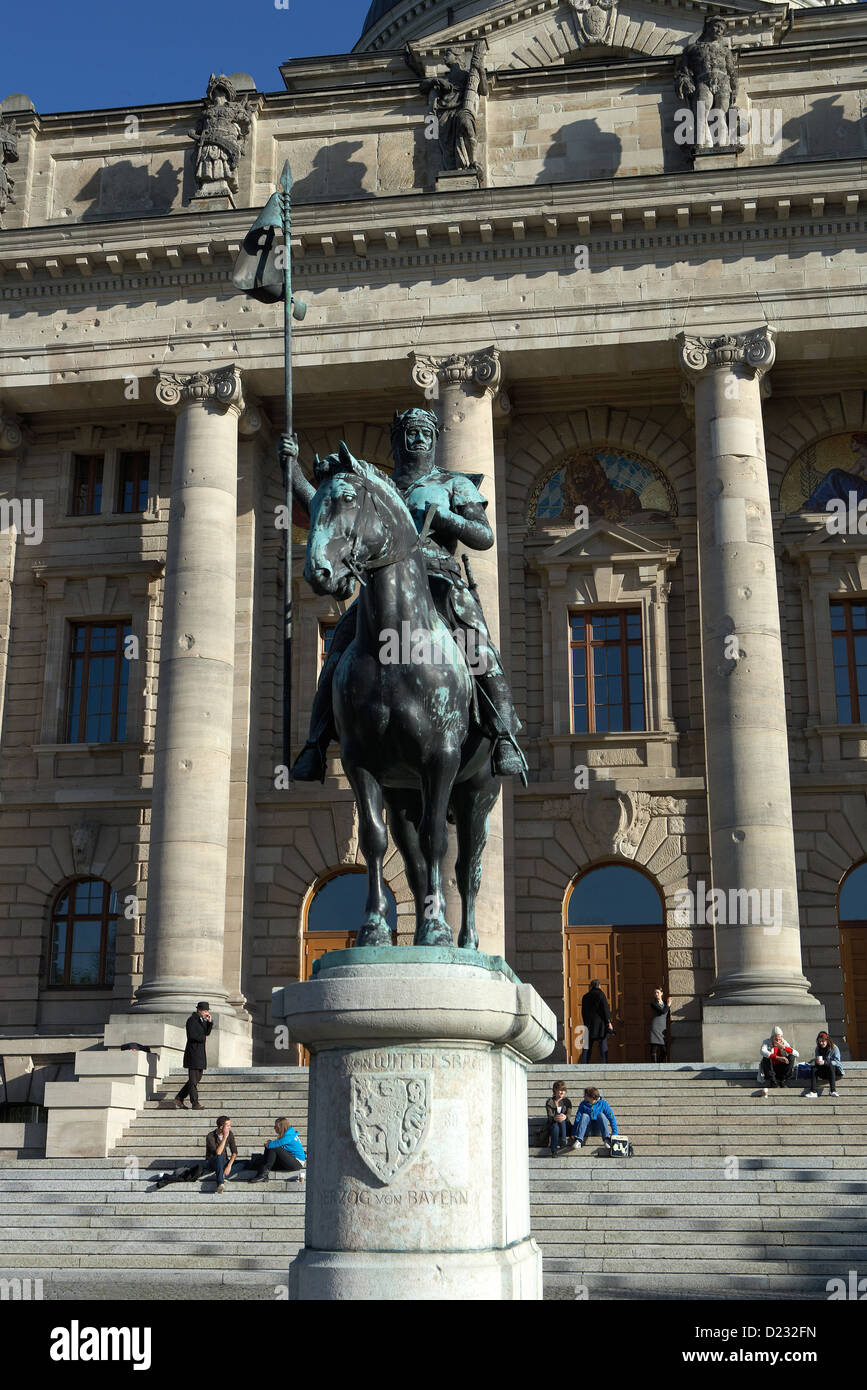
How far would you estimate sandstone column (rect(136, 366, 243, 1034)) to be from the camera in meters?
29.3

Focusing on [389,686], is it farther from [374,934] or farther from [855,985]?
[855,985]

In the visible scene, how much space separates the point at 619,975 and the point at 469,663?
22.8 m

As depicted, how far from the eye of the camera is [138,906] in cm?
3262

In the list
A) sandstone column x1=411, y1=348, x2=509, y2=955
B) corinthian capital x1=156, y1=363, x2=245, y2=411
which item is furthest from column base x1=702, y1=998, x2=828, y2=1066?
corinthian capital x1=156, y1=363, x2=245, y2=411

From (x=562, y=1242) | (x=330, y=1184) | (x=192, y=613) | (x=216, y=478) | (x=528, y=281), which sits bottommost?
(x=562, y=1242)

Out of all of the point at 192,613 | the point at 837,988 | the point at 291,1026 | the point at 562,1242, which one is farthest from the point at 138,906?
the point at 291,1026

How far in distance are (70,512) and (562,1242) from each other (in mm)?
24047

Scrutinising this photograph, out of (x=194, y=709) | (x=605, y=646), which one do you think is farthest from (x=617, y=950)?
(x=194, y=709)

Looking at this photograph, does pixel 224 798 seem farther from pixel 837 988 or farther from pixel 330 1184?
pixel 330 1184

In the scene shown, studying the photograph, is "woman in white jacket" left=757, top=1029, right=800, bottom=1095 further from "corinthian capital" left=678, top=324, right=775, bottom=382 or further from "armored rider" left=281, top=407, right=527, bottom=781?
"armored rider" left=281, top=407, right=527, bottom=781

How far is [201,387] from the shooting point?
3266cm

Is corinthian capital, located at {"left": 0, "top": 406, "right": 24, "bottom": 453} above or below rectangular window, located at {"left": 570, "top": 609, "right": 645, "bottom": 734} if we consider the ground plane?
above

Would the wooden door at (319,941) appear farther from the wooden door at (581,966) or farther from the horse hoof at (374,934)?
the horse hoof at (374,934)
